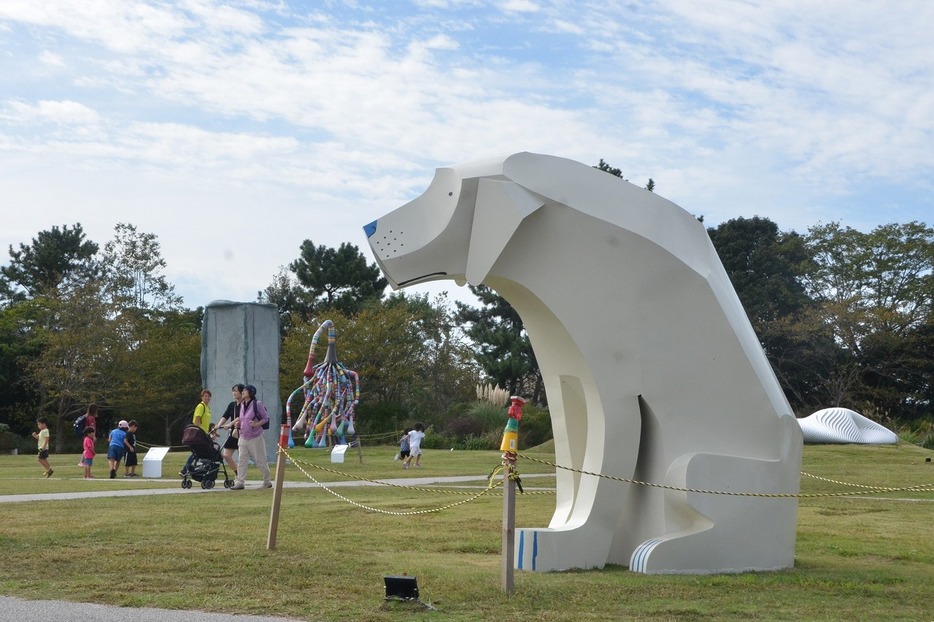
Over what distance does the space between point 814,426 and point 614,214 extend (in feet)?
87.6

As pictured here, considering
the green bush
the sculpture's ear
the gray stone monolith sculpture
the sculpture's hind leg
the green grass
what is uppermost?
the sculpture's ear

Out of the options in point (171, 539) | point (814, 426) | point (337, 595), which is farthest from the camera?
point (814, 426)

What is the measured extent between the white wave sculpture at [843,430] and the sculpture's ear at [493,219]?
81.0 ft

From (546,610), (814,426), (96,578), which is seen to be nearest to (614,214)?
(546,610)

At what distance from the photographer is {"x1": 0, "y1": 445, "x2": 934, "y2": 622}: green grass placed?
6840 mm

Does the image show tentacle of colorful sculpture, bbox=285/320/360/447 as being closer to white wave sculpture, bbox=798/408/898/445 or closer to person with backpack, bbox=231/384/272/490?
white wave sculpture, bbox=798/408/898/445

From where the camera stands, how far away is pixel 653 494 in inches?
348

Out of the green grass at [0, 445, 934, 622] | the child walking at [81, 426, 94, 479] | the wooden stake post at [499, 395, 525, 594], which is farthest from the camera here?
the child walking at [81, 426, 94, 479]

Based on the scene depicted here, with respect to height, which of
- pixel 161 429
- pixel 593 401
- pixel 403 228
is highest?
pixel 403 228

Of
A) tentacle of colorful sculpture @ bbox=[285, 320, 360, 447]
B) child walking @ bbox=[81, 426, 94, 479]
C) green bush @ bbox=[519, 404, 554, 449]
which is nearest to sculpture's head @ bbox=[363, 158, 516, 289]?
child walking @ bbox=[81, 426, 94, 479]

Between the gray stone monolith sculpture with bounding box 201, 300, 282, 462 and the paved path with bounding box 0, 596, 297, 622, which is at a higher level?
the gray stone monolith sculpture with bounding box 201, 300, 282, 462

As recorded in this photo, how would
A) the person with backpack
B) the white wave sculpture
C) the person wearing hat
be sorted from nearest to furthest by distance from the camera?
the person with backpack
the person wearing hat
the white wave sculpture

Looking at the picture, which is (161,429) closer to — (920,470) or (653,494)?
(920,470)

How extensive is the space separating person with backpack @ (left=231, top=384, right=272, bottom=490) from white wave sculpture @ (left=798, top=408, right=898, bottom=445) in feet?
63.5
